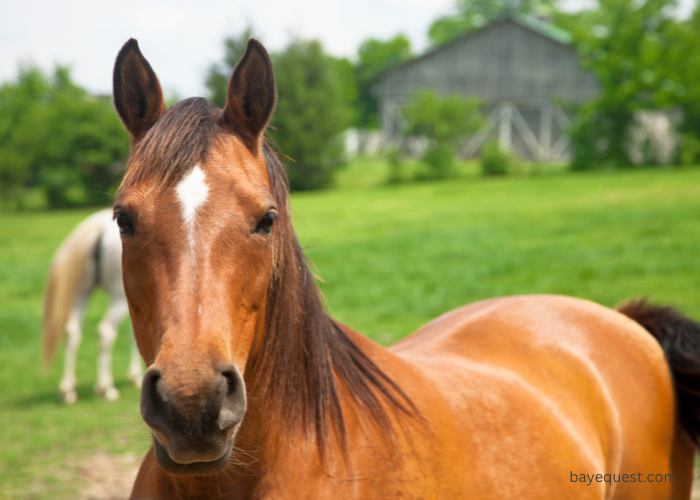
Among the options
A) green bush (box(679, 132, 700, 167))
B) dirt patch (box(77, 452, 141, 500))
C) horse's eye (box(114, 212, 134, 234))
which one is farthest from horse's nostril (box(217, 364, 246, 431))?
green bush (box(679, 132, 700, 167))

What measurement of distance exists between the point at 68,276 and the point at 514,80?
105 feet

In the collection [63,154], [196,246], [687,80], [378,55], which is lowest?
[196,246]

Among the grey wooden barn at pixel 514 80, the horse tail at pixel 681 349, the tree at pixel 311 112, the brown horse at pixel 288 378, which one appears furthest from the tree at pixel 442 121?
the brown horse at pixel 288 378

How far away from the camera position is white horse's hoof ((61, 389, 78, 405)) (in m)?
6.48

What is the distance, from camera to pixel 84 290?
689cm

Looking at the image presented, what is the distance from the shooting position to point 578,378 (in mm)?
2461

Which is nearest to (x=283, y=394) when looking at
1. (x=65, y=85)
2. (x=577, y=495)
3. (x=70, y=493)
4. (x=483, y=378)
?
(x=483, y=378)

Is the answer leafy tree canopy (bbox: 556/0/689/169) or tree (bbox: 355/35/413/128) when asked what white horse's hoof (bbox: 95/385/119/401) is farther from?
tree (bbox: 355/35/413/128)

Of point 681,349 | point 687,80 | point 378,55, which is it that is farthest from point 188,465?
point 378,55

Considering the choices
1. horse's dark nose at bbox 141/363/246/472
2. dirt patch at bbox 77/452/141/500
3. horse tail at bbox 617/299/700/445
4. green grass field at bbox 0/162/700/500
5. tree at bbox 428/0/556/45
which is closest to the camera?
horse's dark nose at bbox 141/363/246/472

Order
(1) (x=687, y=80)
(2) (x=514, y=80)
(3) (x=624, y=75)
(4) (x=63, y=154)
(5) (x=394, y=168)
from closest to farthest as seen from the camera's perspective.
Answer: (1) (x=687, y=80)
(3) (x=624, y=75)
(4) (x=63, y=154)
(5) (x=394, y=168)
(2) (x=514, y=80)

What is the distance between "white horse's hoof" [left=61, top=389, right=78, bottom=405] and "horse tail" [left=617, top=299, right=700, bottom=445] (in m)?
5.94

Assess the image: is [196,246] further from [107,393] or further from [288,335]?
[107,393]

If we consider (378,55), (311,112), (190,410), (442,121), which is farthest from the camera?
(378,55)
